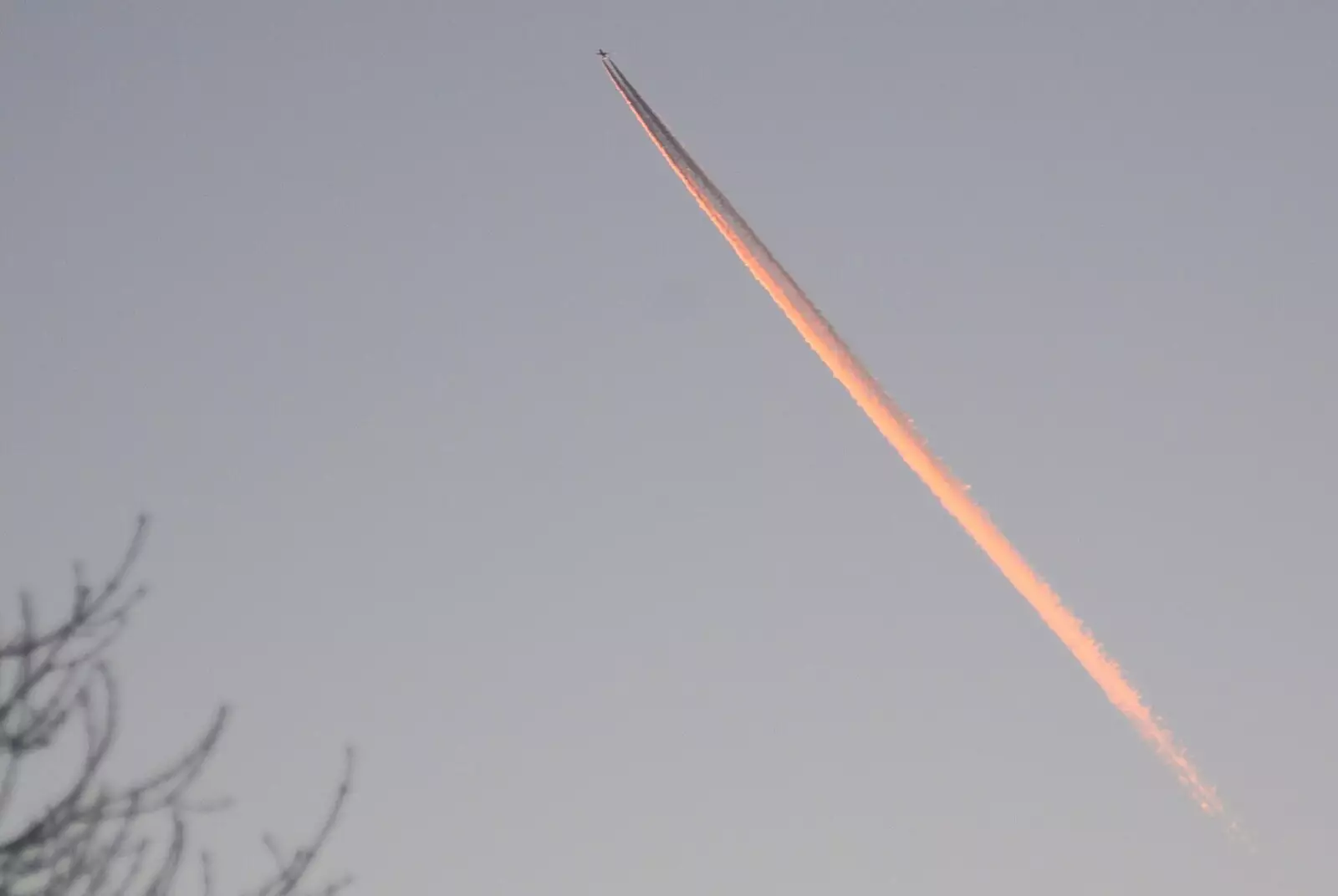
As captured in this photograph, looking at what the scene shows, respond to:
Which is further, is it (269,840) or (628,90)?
(628,90)

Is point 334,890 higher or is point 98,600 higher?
point 98,600

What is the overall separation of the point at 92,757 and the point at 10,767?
74 cm

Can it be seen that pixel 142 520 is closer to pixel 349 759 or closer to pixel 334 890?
pixel 349 759

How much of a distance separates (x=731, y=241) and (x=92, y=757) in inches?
1626

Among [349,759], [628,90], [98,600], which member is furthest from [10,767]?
[628,90]

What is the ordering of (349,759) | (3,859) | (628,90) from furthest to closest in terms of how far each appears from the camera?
1. (628,90)
2. (349,759)
3. (3,859)

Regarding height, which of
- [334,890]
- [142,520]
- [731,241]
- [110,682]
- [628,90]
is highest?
[628,90]

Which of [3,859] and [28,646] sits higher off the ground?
[28,646]

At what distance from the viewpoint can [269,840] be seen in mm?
16469

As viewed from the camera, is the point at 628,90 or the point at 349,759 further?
the point at 628,90

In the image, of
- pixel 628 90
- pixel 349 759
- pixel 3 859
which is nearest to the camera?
pixel 3 859

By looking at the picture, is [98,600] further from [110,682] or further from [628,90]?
[628,90]

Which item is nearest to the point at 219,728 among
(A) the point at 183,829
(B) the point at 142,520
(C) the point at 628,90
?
(A) the point at 183,829

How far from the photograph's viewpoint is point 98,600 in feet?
53.7
